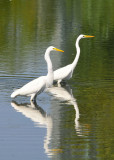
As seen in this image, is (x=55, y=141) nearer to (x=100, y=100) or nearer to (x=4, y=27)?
(x=100, y=100)

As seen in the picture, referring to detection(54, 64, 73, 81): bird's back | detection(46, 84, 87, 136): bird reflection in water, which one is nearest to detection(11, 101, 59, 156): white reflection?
detection(46, 84, 87, 136): bird reflection in water

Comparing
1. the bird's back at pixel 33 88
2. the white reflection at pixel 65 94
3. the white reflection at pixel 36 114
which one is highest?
the bird's back at pixel 33 88

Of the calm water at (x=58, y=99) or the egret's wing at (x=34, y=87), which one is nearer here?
the calm water at (x=58, y=99)

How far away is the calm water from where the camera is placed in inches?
412

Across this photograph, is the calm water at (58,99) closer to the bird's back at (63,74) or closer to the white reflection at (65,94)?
the white reflection at (65,94)

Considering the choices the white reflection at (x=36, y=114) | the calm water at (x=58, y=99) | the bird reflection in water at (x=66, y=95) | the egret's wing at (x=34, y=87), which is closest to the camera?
Result: the calm water at (x=58, y=99)

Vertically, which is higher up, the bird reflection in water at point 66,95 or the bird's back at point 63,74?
the bird's back at point 63,74

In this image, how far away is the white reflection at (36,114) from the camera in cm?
1180

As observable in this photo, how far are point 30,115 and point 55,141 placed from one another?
7.50 feet

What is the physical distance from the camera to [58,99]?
578 inches

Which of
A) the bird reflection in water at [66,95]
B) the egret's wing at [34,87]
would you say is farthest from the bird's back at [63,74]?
the egret's wing at [34,87]

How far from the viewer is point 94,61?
20.6m

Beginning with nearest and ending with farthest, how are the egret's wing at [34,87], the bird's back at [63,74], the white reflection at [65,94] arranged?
1. the white reflection at [65,94]
2. the egret's wing at [34,87]
3. the bird's back at [63,74]

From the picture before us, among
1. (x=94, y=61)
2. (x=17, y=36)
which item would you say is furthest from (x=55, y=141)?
(x=17, y=36)
